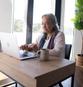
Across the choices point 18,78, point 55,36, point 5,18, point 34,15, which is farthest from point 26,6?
point 18,78

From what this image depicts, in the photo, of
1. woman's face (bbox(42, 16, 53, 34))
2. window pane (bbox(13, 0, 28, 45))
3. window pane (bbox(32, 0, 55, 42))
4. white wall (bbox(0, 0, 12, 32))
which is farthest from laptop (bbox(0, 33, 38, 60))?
window pane (bbox(32, 0, 55, 42))

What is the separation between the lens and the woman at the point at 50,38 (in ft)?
6.33

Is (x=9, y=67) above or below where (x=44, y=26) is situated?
below

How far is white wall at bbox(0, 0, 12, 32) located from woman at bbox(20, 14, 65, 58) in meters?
0.76

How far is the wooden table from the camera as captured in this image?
113 centimetres

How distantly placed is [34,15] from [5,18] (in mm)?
758

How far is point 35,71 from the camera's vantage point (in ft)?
3.95

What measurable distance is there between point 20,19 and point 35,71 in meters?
1.99

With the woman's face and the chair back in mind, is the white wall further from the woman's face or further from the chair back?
the chair back

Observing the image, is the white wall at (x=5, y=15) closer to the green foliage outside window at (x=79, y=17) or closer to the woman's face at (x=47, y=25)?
the woman's face at (x=47, y=25)

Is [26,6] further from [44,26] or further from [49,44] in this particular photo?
[49,44]

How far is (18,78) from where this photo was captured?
49.5 inches

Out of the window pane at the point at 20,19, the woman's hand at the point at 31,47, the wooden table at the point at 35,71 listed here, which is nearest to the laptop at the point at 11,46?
the wooden table at the point at 35,71

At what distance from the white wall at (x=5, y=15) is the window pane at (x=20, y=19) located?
19cm
